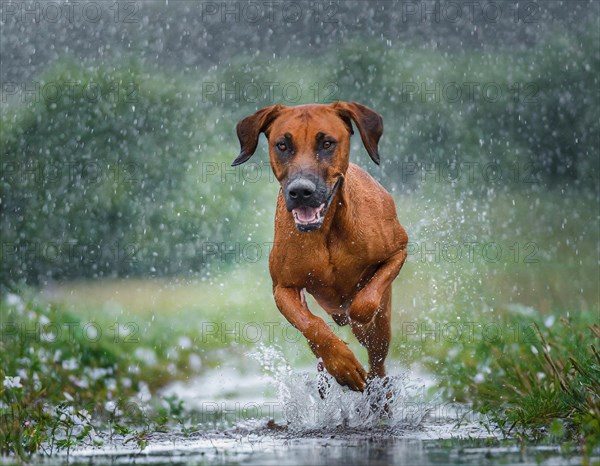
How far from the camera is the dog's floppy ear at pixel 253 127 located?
5.99 metres

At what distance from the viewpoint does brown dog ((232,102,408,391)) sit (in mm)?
5477

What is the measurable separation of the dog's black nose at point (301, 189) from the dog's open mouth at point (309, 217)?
0.42 feet

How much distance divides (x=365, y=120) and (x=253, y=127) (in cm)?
65

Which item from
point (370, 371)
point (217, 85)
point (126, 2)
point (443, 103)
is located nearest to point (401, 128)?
point (443, 103)

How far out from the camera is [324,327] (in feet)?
18.1

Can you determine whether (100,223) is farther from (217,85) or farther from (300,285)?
(300,285)

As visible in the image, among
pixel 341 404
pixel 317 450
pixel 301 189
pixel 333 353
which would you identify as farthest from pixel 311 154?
pixel 317 450

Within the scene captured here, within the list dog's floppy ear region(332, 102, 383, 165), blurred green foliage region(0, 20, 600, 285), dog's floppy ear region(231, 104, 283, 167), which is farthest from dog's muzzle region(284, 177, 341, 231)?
blurred green foliage region(0, 20, 600, 285)

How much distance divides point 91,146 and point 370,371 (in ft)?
28.8

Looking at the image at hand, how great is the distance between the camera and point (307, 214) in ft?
18.2

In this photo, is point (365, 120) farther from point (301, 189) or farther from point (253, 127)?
point (301, 189)

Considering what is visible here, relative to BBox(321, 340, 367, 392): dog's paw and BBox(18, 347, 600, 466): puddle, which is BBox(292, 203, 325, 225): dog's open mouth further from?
BBox(18, 347, 600, 466): puddle

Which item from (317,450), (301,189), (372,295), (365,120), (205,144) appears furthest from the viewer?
(205,144)

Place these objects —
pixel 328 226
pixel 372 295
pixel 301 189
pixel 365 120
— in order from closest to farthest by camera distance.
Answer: pixel 301 189 < pixel 372 295 < pixel 328 226 < pixel 365 120
